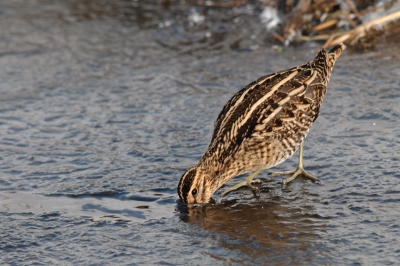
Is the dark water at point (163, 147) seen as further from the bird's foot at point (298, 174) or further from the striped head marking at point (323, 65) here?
the striped head marking at point (323, 65)

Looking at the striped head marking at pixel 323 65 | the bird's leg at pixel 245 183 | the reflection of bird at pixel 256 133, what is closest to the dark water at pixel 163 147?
the bird's leg at pixel 245 183

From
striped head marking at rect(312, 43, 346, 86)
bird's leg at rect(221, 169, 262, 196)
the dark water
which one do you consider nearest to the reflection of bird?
bird's leg at rect(221, 169, 262, 196)

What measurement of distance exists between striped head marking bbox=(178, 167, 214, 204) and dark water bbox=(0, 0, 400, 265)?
0.10 m

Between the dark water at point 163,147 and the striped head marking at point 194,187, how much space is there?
0.10 m

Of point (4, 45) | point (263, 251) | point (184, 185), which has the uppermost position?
point (4, 45)

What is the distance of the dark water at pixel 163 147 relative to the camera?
14.7ft

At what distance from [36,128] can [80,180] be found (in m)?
1.38

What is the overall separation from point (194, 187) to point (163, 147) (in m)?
1.16

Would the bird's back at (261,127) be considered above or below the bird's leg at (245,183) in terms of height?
above

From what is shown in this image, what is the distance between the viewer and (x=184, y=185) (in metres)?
5.02

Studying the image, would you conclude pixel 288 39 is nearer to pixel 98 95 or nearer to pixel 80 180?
pixel 98 95

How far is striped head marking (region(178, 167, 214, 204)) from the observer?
16.5 ft

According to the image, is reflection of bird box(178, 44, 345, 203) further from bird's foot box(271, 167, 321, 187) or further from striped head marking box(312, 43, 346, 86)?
striped head marking box(312, 43, 346, 86)

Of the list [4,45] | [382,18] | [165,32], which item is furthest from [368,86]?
[4,45]
